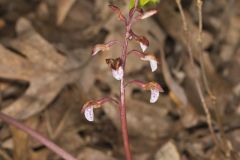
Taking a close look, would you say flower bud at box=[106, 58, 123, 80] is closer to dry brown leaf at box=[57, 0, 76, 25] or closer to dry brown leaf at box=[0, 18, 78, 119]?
dry brown leaf at box=[0, 18, 78, 119]

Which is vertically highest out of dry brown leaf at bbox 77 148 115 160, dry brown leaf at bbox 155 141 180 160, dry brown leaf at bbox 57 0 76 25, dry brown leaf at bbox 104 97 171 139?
dry brown leaf at bbox 57 0 76 25

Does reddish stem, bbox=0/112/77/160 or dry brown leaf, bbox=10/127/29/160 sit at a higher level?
reddish stem, bbox=0/112/77/160

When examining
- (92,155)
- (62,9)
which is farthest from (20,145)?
(62,9)

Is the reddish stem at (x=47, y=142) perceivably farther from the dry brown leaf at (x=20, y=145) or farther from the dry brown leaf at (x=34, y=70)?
the dry brown leaf at (x=34, y=70)

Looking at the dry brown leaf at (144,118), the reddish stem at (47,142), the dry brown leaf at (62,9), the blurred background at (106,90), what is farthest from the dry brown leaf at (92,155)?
the dry brown leaf at (62,9)

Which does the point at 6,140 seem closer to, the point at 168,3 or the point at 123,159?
the point at 123,159

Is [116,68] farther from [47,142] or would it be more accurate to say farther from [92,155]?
[92,155]

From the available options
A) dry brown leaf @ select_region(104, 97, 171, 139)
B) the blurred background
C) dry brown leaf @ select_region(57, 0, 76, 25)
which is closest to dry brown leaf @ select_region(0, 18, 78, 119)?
the blurred background

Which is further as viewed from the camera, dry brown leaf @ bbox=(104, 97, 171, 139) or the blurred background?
dry brown leaf @ bbox=(104, 97, 171, 139)
